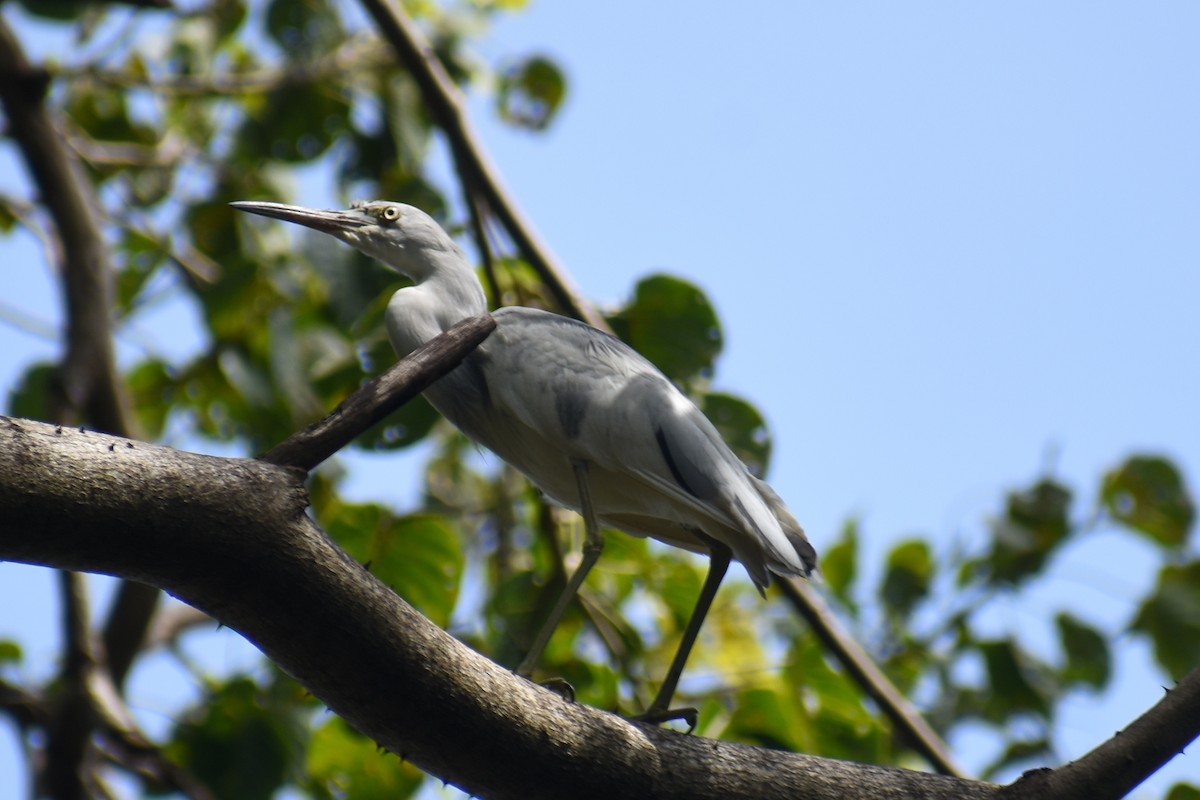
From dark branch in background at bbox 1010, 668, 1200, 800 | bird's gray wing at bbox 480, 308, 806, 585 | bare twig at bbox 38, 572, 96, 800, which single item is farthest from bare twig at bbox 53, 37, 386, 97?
dark branch in background at bbox 1010, 668, 1200, 800

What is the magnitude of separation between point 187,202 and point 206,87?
22.5 inches

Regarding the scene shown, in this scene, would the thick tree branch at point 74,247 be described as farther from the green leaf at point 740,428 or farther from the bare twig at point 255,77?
the green leaf at point 740,428

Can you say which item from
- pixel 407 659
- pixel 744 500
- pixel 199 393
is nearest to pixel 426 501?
pixel 199 393

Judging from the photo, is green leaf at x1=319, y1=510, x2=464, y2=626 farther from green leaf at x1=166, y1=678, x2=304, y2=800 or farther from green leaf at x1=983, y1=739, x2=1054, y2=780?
green leaf at x1=983, y1=739, x2=1054, y2=780

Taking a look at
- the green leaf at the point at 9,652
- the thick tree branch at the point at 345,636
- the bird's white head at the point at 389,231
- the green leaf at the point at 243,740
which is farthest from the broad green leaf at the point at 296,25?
the thick tree branch at the point at 345,636

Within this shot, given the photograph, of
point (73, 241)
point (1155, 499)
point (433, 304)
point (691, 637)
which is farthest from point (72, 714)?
point (1155, 499)

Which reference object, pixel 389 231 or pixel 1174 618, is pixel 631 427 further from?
pixel 1174 618

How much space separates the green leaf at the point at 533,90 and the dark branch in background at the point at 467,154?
1556 millimetres

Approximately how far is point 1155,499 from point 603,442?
10.2 feet

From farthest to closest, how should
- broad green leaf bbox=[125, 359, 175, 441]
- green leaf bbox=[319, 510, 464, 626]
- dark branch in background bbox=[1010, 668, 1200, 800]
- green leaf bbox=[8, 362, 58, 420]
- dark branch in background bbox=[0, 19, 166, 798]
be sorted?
1. broad green leaf bbox=[125, 359, 175, 441]
2. green leaf bbox=[8, 362, 58, 420]
3. dark branch in background bbox=[0, 19, 166, 798]
4. green leaf bbox=[319, 510, 464, 626]
5. dark branch in background bbox=[1010, 668, 1200, 800]

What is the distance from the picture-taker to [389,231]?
4234mm

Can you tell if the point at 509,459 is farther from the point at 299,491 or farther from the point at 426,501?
the point at 426,501

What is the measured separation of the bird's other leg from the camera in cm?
340

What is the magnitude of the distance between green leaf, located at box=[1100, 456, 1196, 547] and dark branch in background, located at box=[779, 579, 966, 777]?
150 centimetres
